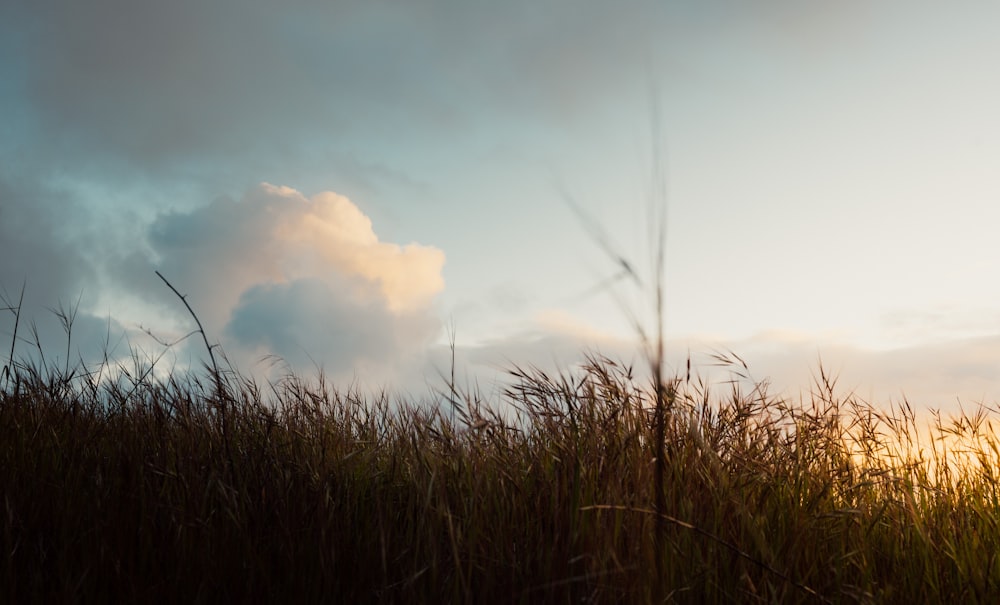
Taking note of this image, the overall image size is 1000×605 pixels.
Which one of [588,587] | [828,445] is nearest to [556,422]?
[588,587]

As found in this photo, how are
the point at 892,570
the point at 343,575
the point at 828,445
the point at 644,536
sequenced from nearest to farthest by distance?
the point at 644,536, the point at 343,575, the point at 892,570, the point at 828,445

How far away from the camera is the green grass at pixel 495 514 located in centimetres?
257

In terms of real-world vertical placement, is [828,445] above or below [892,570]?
above

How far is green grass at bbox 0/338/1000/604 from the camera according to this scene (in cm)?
257

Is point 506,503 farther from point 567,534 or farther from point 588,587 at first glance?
point 588,587

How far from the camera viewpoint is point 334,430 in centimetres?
449

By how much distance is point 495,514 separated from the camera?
303 cm

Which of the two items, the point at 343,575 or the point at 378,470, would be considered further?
the point at 378,470

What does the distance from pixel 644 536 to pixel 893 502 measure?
68.0 inches

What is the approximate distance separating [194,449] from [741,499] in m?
2.72

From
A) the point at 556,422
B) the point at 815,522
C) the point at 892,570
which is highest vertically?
the point at 556,422

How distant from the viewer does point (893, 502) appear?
10.8 feet

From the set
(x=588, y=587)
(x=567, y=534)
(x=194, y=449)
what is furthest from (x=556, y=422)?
(x=194, y=449)

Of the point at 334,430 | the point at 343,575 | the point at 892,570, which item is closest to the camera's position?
the point at 343,575
